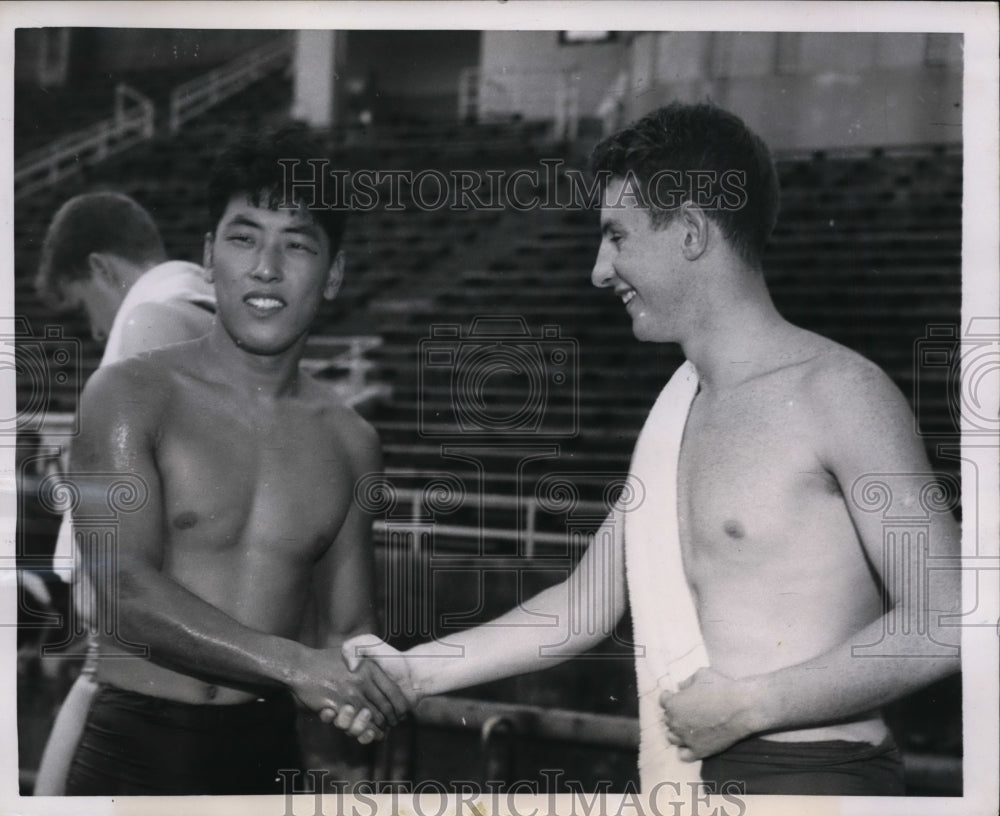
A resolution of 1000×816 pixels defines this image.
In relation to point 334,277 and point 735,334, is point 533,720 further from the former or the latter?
point 334,277

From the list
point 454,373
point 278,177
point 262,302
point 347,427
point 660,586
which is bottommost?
point 660,586

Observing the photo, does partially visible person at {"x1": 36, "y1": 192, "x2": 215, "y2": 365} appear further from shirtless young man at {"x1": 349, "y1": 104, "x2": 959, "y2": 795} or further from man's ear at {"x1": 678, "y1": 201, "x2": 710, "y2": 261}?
man's ear at {"x1": 678, "y1": 201, "x2": 710, "y2": 261}

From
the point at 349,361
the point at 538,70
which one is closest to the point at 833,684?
the point at 349,361

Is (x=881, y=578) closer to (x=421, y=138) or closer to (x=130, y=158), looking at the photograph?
(x=421, y=138)

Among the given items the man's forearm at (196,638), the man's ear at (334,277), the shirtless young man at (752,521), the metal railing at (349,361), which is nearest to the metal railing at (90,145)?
the man's ear at (334,277)

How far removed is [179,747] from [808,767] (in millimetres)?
1541

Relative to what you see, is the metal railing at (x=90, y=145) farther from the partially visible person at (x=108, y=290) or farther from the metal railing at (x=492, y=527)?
the metal railing at (x=492, y=527)

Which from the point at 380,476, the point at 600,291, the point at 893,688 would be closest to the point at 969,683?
the point at 893,688

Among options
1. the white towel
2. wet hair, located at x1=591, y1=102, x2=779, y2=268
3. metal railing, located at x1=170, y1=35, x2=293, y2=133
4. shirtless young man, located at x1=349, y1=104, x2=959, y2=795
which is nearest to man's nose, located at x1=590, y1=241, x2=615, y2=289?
shirtless young man, located at x1=349, y1=104, x2=959, y2=795

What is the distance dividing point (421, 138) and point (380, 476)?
0.86m

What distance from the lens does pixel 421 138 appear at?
3.20 meters

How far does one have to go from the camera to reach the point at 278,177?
3.19m

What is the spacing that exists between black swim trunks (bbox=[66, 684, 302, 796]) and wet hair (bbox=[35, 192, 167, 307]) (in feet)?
3.42

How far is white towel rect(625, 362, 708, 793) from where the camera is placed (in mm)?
3094
